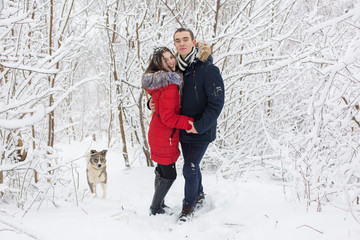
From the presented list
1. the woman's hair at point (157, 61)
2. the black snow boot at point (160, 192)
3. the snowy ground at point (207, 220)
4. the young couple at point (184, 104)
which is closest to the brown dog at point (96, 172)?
the snowy ground at point (207, 220)

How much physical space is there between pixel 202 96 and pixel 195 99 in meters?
0.07

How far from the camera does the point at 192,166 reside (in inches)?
99.4

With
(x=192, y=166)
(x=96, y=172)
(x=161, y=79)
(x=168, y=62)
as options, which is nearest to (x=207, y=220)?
(x=192, y=166)

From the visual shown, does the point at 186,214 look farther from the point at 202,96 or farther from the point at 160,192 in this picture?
the point at 202,96

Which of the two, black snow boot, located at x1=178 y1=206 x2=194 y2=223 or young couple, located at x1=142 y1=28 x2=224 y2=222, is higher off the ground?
young couple, located at x1=142 y1=28 x2=224 y2=222

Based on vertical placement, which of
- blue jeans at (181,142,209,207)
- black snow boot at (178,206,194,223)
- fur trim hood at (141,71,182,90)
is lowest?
black snow boot at (178,206,194,223)

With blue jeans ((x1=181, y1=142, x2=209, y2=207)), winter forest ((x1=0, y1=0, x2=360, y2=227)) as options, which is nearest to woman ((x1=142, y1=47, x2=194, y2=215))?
blue jeans ((x1=181, y1=142, x2=209, y2=207))

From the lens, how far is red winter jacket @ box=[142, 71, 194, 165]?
7.48ft

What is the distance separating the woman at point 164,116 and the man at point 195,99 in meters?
0.09

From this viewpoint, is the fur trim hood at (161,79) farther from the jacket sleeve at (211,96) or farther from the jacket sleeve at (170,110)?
the jacket sleeve at (211,96)

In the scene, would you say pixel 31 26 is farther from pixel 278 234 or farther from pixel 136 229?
pixel 278 234

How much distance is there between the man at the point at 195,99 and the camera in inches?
90.4

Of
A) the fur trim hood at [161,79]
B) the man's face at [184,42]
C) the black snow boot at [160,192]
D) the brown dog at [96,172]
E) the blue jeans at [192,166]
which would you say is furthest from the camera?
the brown dog at [96,172]

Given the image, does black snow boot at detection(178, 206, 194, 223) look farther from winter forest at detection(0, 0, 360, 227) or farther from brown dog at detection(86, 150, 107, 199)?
brown dog at detection(86, 150, 107, 199)
